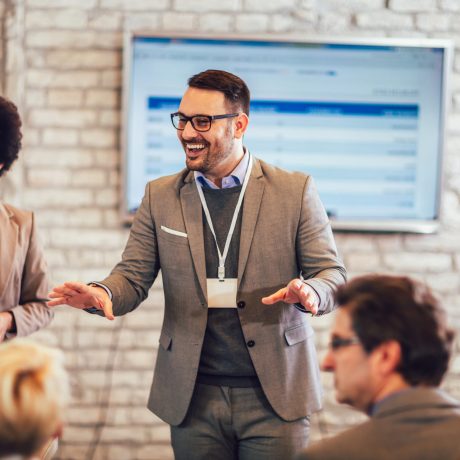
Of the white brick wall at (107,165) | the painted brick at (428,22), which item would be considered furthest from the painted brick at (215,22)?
the painted brick at (428,22)

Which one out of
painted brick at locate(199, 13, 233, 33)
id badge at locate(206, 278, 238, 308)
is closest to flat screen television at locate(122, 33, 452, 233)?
painted brick at locate(199, 13, 233, 33)

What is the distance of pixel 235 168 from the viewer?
96.8 inches

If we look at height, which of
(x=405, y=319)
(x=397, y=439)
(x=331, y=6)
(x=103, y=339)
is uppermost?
(x=331, y=6)

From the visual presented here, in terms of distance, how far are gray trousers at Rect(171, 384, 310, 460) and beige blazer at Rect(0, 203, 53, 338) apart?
0.61 meters

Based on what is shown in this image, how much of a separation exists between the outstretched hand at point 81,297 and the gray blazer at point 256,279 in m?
0.11

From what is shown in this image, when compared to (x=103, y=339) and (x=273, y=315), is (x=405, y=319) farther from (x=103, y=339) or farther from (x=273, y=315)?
(x=103, y=339)

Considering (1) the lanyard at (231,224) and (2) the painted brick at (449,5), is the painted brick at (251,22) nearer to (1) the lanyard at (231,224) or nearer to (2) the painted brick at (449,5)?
(2) the painted brick at (449,5)

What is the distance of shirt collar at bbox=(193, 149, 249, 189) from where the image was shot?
2453 mm

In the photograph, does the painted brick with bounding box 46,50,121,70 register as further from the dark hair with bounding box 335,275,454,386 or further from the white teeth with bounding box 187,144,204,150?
the dark hair with bounding box 335,275,454,386

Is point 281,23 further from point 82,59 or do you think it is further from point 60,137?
point 60,137

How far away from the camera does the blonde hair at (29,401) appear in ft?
4.15

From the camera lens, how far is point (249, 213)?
2.40m

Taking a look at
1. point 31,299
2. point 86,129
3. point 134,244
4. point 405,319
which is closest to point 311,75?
point 86,129

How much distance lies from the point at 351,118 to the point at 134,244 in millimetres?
1549
